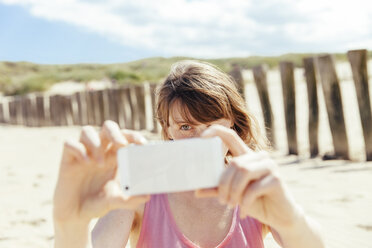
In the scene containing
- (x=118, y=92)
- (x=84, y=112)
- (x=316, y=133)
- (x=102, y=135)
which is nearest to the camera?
(x=102, y=135)

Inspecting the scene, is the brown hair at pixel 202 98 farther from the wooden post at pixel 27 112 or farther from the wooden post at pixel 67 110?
the wooden post at pixel 27 112

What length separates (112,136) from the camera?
1.09 metres

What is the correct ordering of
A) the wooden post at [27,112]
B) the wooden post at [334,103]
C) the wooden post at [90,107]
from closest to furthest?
the wooden post at [334,103], the wooden post at [90,107], the wooden post at [27,112]

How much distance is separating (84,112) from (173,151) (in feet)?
45.5

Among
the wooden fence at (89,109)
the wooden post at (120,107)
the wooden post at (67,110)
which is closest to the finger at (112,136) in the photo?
the wooden fence at (89,109)

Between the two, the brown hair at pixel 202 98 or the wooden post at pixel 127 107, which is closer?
the brown hair at pixel 202 98

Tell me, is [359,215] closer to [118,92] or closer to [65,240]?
[65,240]

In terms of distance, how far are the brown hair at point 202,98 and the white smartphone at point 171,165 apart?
0.74 meters

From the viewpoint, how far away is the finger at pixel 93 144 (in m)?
1.08

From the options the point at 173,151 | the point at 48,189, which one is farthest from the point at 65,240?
the point at 48,189

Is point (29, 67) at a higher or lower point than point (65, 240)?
higher

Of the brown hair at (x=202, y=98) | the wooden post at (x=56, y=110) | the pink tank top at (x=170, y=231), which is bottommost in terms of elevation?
the pink tank top at (x=170, y=231)

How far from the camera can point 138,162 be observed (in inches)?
41.0

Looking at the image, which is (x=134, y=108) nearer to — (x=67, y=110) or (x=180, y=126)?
(x=67, y=110)
